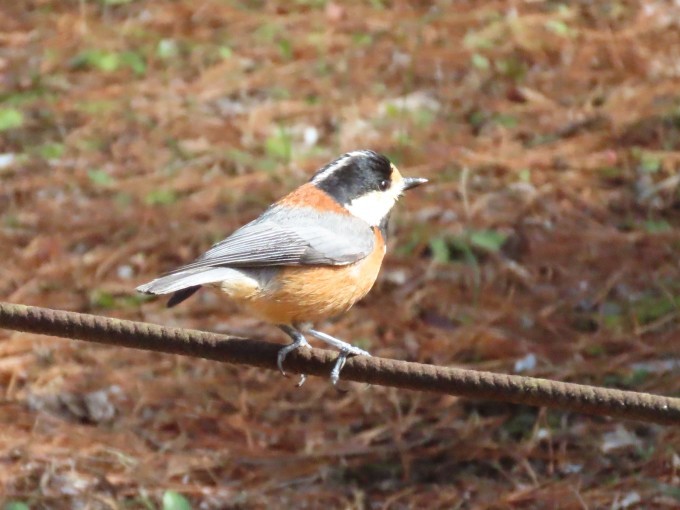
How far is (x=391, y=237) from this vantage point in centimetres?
661

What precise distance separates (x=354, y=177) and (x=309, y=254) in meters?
0.50

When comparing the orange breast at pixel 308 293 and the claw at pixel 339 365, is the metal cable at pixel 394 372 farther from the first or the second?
the orange breast at pixel 308 293

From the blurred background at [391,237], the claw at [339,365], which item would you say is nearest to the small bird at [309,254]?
the claw at [339,365]

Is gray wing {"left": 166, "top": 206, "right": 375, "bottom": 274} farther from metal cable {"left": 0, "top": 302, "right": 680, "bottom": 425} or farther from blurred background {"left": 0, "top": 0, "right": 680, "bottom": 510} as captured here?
blurred background {"left": 0, "top": 0, "right": 680, "bottom": 510}

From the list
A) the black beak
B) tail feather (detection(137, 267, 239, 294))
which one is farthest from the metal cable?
the black beak

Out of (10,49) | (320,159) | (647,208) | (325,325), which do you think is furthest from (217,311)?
(10,49)

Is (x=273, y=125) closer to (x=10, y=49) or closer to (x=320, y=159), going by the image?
(x=320, y=159)

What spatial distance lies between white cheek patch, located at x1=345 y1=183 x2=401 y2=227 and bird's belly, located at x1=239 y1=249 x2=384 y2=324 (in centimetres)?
36

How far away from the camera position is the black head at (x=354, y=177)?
14.4 feet

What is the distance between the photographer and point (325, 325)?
598 cm

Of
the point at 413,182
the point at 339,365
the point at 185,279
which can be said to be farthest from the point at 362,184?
the point at 339,365

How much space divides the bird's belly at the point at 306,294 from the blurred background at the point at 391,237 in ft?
3.70

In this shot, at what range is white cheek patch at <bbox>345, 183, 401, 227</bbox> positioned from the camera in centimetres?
439

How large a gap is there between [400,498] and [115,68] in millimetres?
4769
